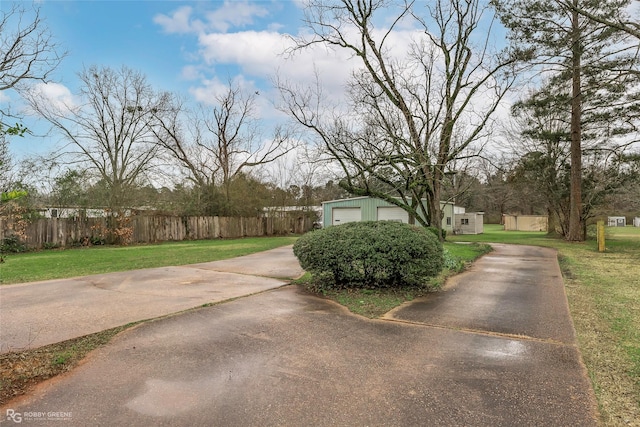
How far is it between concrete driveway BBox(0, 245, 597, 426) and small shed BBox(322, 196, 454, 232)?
827 inches

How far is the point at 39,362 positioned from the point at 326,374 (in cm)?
A: 255

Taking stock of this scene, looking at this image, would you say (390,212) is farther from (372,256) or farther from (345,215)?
(372,256)

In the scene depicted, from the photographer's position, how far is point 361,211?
26.6 m

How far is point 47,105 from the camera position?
846 inches

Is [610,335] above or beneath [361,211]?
beneath

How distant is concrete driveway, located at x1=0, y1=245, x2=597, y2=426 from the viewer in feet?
7.88

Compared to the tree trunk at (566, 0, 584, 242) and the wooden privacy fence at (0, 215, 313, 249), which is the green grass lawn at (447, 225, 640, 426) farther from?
the wooden privacy fence at (0, 215, 313, 249)

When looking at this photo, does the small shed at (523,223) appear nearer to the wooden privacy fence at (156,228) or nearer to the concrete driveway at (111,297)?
the wooden privacy fence at (156,228)

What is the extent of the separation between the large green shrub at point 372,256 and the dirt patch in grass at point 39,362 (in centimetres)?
324

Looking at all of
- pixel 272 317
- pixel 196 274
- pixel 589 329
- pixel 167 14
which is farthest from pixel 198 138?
pixel 589 329

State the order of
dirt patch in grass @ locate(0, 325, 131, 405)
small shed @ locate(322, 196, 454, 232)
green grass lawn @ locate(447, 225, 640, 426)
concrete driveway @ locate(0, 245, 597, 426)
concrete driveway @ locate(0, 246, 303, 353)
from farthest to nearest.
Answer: small shed @ locate(322, 196, 454, 232)
concrete driveway @ locate(0, 246, 303, 353)
dirt patch in grass @ locate(0, 325, 131, 405)
green grass lawn @ locate(447, 225, 640, 426)
concrete driveway @ locate(0, 245, 597, 426)

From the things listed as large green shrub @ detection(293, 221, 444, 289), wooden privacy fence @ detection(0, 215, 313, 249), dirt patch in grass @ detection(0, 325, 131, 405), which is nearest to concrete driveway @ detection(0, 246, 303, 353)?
dirt patch in grass @ detection(0, 325, 131, 405)

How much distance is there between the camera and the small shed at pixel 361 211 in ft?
85.0

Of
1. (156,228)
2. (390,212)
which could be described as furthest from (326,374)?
(390,212)
